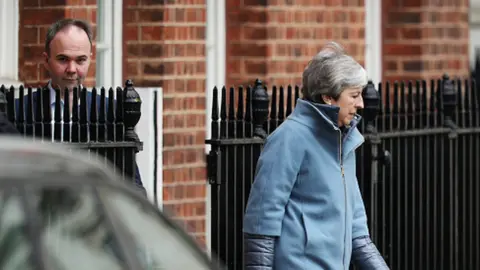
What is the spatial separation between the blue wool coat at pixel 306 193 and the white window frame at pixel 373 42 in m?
5.10

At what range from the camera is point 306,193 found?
6.54 metres

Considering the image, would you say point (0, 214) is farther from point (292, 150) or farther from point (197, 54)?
point (197, 54)

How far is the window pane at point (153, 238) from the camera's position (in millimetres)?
3952

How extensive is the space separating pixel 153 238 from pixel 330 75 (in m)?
2.70

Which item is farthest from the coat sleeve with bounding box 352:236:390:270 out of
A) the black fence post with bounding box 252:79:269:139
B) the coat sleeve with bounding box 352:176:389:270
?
the black fence post with bounding box 252:79:269:139

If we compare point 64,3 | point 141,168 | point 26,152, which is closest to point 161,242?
point 26,152

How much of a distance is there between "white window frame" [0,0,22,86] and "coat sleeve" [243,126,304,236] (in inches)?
118

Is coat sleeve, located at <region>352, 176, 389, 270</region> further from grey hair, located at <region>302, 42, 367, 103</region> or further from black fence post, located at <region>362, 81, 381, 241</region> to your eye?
black fence post, located at <region>362, 81, 381, 241</region>

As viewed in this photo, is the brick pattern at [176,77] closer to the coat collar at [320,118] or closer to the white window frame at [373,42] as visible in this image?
the white window frame at [373,42]

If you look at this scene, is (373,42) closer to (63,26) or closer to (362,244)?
(63,26)

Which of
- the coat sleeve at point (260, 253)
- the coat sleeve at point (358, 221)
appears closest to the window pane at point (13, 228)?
the coat sleeve at point (260, 253)

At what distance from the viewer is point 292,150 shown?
6.53m

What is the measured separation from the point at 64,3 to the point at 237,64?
5.49 ft

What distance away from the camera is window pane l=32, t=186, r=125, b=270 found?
3791mm
